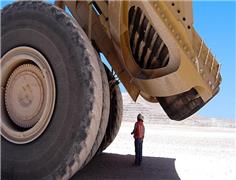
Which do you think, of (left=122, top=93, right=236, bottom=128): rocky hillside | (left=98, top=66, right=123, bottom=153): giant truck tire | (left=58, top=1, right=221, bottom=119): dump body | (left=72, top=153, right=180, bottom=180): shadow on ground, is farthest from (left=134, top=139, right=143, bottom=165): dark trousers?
(left=122, top=93, right=236, bottom=128): rocky hillside

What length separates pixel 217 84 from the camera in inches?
222

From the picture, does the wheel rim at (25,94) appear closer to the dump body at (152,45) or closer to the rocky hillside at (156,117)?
the dump body at (152,45)

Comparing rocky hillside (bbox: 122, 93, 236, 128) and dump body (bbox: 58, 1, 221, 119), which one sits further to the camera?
rocky hillside (bbox: 122, 93, 236, 128)

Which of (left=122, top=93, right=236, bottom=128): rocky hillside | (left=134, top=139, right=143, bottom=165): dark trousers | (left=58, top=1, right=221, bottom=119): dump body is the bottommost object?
(left=122, top=93, right=236, bottom=128): rocky hillside

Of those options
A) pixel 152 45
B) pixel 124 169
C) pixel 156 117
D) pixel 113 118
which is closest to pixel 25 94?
pixel 152 45

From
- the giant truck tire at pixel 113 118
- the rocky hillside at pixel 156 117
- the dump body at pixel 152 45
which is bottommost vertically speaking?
the rocky hillside at pixel 156 117

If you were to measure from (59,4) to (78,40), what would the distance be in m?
1.85

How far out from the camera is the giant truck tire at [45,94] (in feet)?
14.5

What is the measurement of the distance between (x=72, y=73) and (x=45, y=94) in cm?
44

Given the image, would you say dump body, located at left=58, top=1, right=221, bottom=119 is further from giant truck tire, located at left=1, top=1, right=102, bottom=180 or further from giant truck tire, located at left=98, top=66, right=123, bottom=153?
giant truck tire, located at left=98, top=66, right=123, bottom=153

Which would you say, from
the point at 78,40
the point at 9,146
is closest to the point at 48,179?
the point at 9,146

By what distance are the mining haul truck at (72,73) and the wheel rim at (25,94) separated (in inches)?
0.5

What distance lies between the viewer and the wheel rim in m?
4.66

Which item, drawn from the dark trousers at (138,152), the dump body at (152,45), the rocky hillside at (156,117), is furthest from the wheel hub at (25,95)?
the rocky hillside at (156,117)
